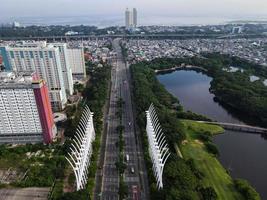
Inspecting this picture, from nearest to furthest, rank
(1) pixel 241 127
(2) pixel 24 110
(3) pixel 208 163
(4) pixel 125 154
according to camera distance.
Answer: (3) pixel 208 163 → (4) pixel 125 154 → (2) pixel 24 110 → (1) pixel 241 127

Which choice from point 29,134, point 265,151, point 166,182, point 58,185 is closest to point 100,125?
point 29,134

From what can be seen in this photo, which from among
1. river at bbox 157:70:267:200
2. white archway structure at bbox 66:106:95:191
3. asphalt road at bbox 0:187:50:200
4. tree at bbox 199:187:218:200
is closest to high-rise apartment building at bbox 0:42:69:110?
white archway structure at bbox 66:106:95:191

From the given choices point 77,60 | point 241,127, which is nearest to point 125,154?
point 241,127

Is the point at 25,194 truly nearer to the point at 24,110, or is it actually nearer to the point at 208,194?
the point at 24,110

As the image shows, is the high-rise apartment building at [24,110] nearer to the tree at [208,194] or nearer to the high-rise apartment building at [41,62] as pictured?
the high-rise apartment building at [41,62]

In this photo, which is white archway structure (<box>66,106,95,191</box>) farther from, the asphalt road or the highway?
the asphalt road

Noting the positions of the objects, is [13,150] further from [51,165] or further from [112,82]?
[112,82]

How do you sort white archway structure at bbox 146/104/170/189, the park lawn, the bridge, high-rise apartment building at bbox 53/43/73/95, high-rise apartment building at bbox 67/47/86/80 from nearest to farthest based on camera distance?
white archway structure at bbox 146/104/170/189 < the park lawn < the bridge < high-rise apartment building at bbox 53/43/73/95 < high-rise apartment building at bbox 67/47/86/80
